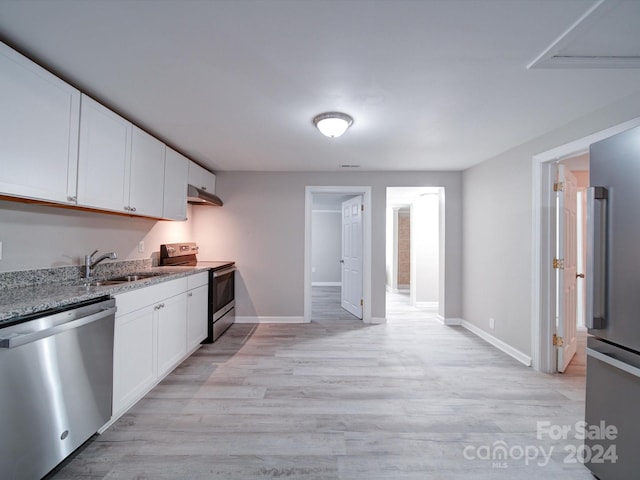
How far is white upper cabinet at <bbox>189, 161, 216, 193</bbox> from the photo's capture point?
11.4ft

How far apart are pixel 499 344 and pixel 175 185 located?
4199mm

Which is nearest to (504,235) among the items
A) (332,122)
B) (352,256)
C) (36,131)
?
(352,256)

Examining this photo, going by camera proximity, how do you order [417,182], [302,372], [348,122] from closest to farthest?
[348,122], [302,372], [417,182]

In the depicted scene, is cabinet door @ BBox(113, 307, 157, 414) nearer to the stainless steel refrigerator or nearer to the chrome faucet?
the chrome faucet

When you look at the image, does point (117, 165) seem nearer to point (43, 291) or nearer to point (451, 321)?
point (43, 291)

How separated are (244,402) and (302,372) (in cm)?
65

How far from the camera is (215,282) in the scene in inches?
132

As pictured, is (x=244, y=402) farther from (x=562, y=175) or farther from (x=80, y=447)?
(x=562, y=175)

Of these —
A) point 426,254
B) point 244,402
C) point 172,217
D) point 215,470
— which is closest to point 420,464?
point 215,470

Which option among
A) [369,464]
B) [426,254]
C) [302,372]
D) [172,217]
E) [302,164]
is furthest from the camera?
[426,254]

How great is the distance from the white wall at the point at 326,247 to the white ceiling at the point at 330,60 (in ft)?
17.4

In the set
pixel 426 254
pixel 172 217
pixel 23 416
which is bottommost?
pixel 23 416

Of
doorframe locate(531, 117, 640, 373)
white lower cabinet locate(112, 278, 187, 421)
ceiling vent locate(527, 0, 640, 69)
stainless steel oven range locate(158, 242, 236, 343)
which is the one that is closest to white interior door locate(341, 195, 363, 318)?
stainless steel oven range locate(158, 242, 236, 343)

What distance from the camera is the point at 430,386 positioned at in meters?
2.38
